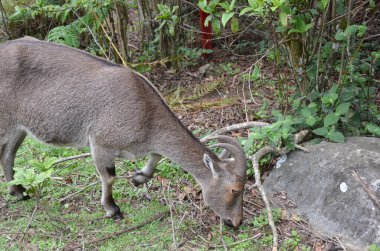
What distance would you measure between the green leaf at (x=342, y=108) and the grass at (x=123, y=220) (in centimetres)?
161

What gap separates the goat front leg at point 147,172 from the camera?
6785 mm

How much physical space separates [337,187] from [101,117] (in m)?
2.69

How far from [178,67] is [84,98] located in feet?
11.7

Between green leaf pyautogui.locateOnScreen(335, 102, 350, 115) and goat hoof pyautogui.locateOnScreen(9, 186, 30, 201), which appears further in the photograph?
goat hoof pyautogui.locateOnScreen(9, 186, 30, 201)

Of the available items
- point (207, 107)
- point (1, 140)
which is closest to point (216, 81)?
point (207, 107)

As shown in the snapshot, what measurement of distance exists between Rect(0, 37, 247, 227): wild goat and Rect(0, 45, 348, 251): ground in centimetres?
28

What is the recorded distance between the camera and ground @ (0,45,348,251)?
19.4 ft

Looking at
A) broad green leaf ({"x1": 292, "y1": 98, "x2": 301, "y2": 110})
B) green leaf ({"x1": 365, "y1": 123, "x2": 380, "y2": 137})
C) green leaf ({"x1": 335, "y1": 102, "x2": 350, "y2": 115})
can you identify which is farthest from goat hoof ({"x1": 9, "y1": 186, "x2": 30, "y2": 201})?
green leaf ({"x1": 365, "y1": 123, "x2": 380, "y2": 137})

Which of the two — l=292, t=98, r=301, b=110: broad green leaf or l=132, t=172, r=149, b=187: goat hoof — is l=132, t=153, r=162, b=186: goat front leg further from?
l=292, t=98, r=301, b=110: broad green leaf

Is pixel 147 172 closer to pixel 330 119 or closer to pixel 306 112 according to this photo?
pixel 306 112

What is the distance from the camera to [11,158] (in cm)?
700

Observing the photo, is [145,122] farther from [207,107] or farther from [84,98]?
[207,107]

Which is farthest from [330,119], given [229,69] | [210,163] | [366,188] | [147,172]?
[229,69]

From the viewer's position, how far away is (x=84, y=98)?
20.8ft
